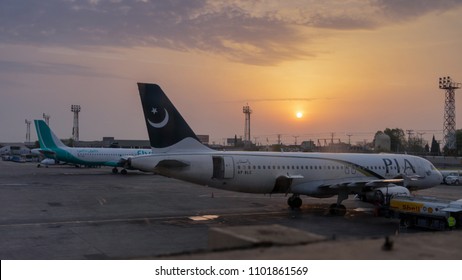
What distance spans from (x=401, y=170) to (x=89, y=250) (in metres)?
24.4

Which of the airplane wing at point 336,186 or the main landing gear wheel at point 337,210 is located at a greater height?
the airplane wing at point 336,186

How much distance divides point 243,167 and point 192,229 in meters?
6.81

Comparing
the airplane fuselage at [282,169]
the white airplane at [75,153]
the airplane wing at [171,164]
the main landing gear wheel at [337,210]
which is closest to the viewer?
the airplane wing at [171,164]

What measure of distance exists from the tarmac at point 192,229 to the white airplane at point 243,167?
162cm

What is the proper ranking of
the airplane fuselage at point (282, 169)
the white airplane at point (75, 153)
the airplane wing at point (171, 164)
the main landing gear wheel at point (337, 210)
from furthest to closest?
the white airplane at point (75, 153)
the main landing gear wheel at point (337, 210)
the airplane fuselage at point (282, 169)
the airplane wing at point (171, 164)

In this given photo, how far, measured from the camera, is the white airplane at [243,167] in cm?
2663

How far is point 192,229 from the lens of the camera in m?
22.3

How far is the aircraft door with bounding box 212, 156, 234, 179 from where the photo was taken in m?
27.1

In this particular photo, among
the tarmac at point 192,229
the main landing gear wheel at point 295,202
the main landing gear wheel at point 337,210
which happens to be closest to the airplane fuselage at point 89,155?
the tarmac at point 192,229

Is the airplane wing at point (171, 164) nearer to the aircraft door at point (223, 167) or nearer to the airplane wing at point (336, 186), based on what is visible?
the aircraft door at point (223, 167)

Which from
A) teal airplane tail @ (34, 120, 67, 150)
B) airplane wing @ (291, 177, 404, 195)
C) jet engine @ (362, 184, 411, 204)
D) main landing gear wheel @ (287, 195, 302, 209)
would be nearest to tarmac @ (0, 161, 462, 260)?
main landing gear wheel @ (287, 195, 302, 209)

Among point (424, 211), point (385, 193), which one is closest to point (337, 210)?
point (385, 193)

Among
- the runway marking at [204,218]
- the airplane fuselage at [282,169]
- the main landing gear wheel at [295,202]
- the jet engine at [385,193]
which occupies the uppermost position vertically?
the airplane fuselage at [282,169]
